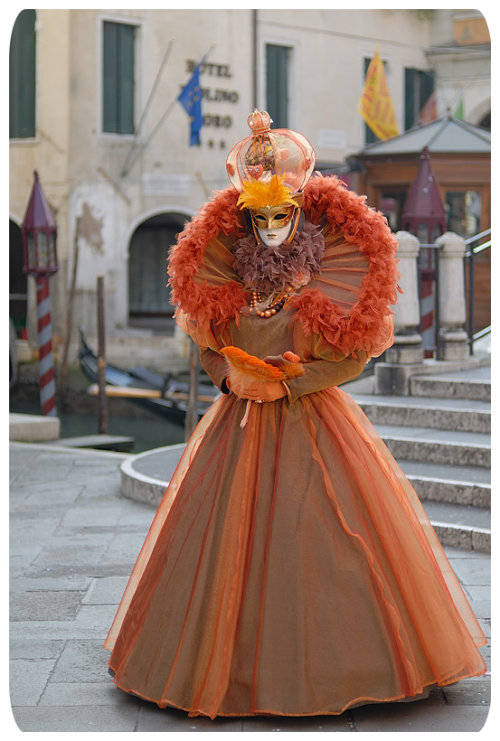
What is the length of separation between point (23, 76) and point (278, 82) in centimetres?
520

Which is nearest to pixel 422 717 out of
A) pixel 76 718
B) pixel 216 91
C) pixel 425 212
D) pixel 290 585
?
pixel 290 585

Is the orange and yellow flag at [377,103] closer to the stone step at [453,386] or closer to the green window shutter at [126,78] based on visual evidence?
the green window shutter at [126,78]

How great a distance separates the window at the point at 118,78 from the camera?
20.9m

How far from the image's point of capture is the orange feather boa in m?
3.56

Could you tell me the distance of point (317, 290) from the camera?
142 inches

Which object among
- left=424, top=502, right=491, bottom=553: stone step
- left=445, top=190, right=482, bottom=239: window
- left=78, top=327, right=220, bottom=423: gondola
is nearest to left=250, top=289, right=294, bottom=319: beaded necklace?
left=424, top=502, right=491, bottom=553: stone step

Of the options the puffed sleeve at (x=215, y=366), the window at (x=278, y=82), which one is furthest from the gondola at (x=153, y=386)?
the puffed sleeve at (x=215, y=366)

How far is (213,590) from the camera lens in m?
3.42

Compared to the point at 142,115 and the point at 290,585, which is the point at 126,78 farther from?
the point at 290,585

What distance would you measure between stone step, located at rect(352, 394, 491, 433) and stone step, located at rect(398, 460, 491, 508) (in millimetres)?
682

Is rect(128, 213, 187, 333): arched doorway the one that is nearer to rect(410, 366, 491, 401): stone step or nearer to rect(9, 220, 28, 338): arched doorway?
rect(9, 220, 28, 338): arched doorway

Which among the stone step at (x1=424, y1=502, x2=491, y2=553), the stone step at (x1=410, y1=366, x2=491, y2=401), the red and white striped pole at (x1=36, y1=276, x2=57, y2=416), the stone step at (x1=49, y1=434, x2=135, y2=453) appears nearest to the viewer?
the stone step at (x1=424, y1=502, x2=491, y2=553)

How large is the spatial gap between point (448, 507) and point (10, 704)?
326 centimetres

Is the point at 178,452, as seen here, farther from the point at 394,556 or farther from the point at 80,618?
the point at 394,556
